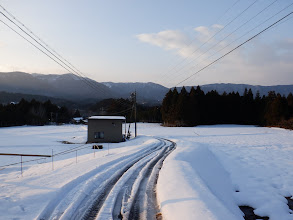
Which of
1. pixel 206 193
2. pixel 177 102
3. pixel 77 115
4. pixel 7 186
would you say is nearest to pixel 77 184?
pixel 7 186

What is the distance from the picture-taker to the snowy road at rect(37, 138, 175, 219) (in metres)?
6.97

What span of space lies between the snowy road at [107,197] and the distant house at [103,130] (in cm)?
2507

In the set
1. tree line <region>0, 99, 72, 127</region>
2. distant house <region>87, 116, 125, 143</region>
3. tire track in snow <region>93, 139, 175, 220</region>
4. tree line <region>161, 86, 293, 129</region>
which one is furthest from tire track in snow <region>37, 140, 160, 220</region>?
tree line <region>0, 99, 72, 127</region>

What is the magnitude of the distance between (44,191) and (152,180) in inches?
202

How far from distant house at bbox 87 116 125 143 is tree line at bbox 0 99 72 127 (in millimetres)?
59160

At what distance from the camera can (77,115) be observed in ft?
436

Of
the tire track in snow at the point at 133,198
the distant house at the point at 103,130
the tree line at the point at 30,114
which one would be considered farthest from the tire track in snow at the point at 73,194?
the tree line at the point at 30,114

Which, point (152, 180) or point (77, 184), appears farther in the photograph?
point (152, 180)

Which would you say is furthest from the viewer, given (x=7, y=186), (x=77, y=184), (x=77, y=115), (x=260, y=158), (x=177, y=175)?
(x=77, y=115)

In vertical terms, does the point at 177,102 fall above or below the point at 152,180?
above

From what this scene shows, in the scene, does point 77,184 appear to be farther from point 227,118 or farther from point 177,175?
point 227,118

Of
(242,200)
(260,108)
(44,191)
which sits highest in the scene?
(260,108)

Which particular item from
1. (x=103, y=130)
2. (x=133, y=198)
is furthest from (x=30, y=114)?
(x=133, y=198)

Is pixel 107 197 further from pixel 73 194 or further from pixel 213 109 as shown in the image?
pixel 213 109
